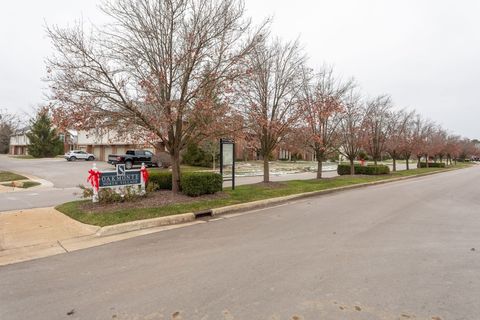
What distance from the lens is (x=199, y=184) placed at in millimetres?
10805

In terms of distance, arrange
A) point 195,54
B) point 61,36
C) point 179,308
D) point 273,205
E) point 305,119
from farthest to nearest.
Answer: point 305,119, point 273,205, point 195,54, point 61,36, point 179,308

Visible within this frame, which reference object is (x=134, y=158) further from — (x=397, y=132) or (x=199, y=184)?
(x=397, y=132)

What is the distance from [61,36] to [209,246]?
7.64 metres

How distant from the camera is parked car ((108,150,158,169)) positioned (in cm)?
3003

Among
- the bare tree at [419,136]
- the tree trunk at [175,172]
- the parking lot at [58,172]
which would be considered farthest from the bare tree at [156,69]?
the bare tree at [419,136]

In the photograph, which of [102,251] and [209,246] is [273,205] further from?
[102,251]

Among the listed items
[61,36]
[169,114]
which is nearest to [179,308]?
[169,114]

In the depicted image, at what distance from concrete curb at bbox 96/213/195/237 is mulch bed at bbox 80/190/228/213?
119 centimetres

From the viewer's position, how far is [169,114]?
934 centimetres

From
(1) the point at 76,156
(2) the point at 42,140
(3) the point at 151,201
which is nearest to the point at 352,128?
(3) the point at 151,201

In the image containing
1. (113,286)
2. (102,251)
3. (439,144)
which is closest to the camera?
(113,286)

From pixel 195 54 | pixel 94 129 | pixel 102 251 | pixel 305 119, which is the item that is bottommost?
pixel 102 251

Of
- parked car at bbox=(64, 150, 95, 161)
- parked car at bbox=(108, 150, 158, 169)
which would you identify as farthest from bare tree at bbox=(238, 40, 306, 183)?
parked car at bbox=(64, 150, 95, 161)

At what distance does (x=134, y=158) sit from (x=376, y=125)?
22.4 meters
